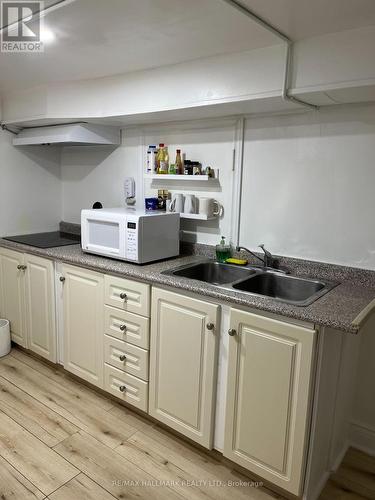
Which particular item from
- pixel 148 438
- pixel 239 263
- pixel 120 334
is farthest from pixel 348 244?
pixel 148 438

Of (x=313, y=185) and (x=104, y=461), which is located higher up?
(x=313, y=185)

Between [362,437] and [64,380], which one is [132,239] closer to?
[64,380]

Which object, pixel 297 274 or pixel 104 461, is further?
pixel 297 274

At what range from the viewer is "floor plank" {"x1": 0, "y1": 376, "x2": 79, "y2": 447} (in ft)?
7.10

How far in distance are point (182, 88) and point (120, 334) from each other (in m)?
1.45

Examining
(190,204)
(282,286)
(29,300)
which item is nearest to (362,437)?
(282,286)

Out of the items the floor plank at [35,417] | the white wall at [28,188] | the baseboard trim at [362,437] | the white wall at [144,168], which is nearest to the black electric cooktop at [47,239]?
the white wall at [28,188]

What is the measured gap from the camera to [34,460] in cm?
196

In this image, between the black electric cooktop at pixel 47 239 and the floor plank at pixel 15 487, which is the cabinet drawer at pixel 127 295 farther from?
the floor plank at pixel 15 487

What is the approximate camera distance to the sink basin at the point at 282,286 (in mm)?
2092

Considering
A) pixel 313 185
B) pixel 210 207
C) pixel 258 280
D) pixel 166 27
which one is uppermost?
pixel 166 27

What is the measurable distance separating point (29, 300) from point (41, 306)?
0.15 m

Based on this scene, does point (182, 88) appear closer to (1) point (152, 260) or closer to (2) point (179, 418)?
(1) point (152, 260)

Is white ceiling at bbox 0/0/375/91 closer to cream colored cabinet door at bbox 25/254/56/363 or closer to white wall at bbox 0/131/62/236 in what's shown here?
white wall at bbox 0/131/62/236
